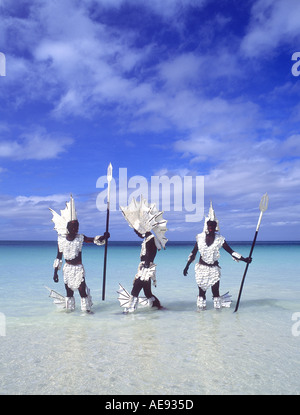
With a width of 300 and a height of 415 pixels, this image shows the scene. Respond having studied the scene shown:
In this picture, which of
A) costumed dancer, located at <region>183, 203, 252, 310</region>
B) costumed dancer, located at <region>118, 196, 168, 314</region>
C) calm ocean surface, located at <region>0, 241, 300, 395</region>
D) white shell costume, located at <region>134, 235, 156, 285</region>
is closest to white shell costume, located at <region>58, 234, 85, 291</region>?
calm ocean surface, located at <region>0, 241, 300, 395</region>

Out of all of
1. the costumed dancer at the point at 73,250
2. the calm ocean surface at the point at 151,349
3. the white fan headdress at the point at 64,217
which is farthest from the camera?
the white fan headdress at the point at 64,217

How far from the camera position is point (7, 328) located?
547 centimetres

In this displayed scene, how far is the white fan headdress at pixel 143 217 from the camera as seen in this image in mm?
6500

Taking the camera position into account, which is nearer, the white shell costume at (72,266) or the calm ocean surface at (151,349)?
the calm ocean surface at (151,349)

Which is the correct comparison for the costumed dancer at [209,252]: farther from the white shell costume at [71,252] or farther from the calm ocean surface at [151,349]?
the white shell costume at [71,252]

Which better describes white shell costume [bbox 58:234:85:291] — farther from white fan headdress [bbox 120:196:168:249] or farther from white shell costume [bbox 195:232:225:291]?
white shell costume [bbox 195:232:225:291]

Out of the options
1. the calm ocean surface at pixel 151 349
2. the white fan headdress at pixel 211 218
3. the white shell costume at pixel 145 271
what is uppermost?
the white fan headdress at pixel 211 218

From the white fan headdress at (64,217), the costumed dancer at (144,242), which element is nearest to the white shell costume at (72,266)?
the white fan headdress at (64,217)

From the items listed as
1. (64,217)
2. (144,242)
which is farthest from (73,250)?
(144,242)

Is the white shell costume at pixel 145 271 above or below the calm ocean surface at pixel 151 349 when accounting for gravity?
above

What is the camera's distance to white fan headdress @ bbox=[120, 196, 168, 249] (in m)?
6.50
